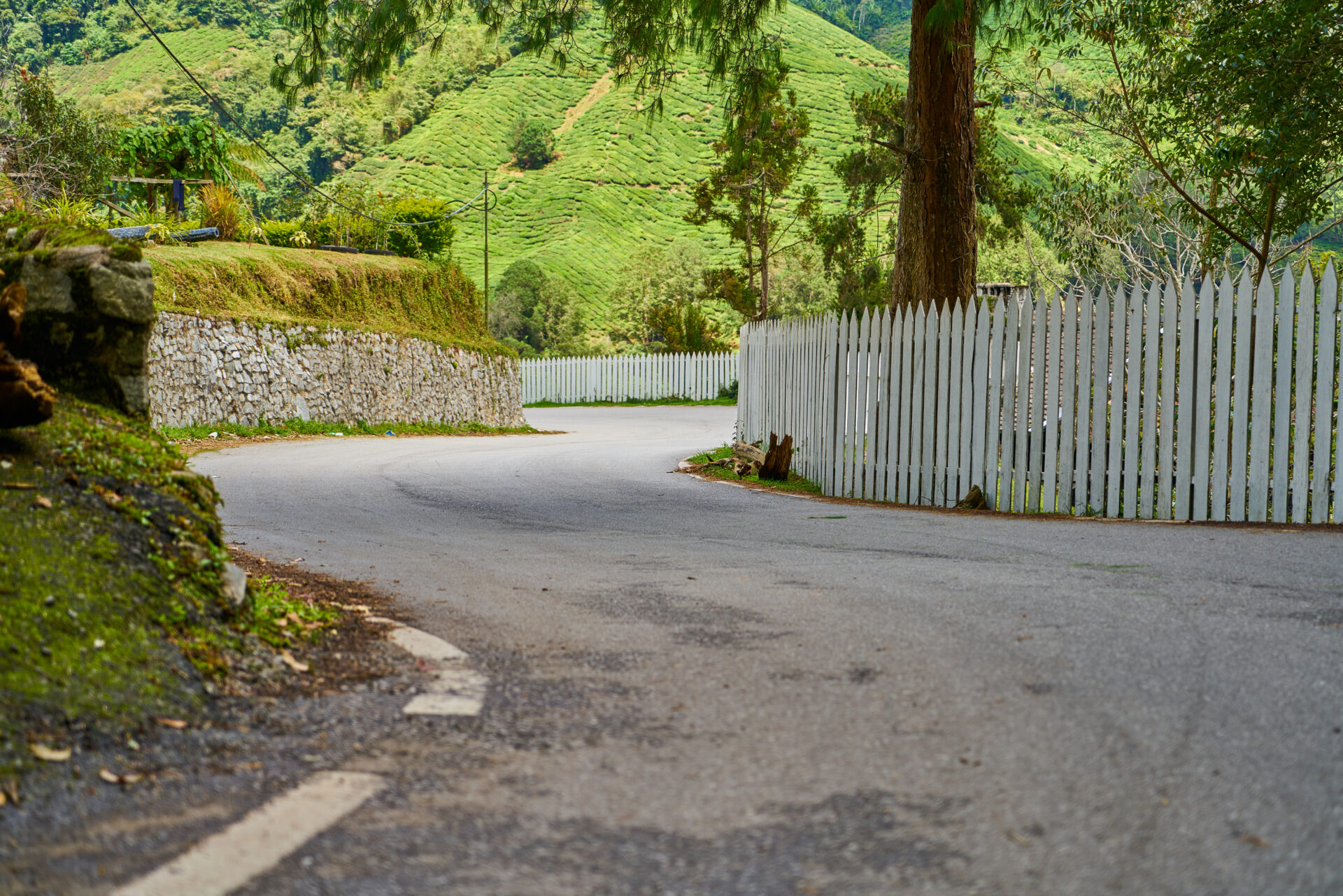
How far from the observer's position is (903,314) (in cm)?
1069

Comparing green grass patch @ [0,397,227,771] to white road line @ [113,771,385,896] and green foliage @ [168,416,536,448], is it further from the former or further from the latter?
green foliage @ [168,416,536,448]

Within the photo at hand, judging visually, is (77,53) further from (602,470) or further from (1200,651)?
(1200,651)

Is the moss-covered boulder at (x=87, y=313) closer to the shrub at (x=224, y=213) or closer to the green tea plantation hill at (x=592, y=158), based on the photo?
the shrub at (x=224, y=213)

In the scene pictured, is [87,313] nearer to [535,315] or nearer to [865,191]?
[865,191]

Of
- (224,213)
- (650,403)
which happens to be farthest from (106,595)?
(650,403)

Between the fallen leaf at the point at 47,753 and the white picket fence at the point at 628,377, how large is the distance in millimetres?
40417

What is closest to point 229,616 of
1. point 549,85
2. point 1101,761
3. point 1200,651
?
point 1101,761

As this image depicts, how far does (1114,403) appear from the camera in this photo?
8555 mm

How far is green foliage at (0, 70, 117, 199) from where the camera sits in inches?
1144

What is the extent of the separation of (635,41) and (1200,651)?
36.1ft

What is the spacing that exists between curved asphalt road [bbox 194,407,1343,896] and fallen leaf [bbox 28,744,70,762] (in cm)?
84

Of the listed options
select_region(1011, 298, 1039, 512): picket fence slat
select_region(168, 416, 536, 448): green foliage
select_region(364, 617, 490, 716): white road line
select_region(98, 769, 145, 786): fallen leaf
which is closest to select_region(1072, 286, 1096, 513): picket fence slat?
select_region(1011, 298, 1039, 512): picket fence slat

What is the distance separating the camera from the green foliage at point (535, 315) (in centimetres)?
7056

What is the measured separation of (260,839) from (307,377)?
73.1 ft
